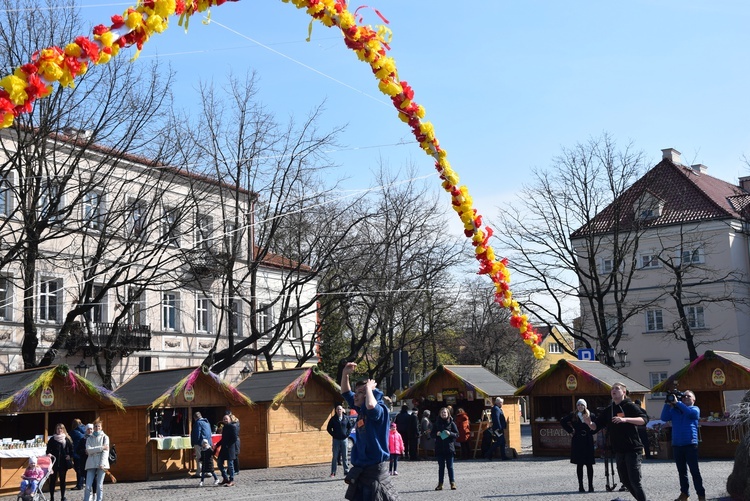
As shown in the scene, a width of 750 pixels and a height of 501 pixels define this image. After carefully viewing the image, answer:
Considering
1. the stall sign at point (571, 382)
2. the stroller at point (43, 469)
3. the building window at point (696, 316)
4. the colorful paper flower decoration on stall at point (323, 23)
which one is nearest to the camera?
the colorful paper flower decoration on stall at point (323, 23)

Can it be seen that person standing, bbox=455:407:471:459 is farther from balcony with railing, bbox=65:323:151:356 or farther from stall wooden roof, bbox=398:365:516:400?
balcony with railing, bbox=65:323:151:356

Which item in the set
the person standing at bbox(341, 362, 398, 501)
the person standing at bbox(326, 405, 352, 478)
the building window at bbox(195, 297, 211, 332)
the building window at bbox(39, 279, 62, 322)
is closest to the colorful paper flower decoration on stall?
the person standing at bbox(341, 362, 398, 501)

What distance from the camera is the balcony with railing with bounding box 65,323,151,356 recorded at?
34.1 meters

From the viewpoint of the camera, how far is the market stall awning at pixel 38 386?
20.5 metres

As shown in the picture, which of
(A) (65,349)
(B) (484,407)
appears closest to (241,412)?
(B) (484,407)

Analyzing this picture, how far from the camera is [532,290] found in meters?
41.1

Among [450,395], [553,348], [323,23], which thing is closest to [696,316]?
[450,395]

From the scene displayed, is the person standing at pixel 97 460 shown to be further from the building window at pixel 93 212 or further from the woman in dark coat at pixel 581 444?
the woman in dark coat at pixel 581 444

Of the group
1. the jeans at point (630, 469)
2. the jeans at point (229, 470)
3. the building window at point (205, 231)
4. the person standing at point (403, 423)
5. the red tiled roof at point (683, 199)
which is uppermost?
the red tiled roof at point (683, 199)

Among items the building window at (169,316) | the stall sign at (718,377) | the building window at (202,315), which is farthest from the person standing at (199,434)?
the building window at (202,315)

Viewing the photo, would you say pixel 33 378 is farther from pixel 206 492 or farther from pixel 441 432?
pixel 441 432

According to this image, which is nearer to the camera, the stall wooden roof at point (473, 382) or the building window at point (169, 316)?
the stall wooden roof at point (473, 382)

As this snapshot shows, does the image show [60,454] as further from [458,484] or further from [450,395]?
[450,395]

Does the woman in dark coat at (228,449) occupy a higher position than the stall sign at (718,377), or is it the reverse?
the stall sign at (718,377)
